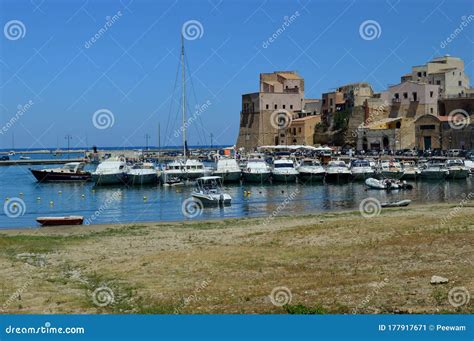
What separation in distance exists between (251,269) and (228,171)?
44.5 m

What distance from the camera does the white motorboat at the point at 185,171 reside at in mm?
60094

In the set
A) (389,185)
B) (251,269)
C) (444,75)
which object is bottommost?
(251,269)

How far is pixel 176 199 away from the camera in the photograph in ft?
149

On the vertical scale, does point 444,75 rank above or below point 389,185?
above

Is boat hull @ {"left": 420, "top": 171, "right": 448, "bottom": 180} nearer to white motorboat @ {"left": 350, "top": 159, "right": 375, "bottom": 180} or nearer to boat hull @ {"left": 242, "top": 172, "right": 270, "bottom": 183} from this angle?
white motorboat @ {"left": 350, "top": 159, "right": 375, "bottom": 180}

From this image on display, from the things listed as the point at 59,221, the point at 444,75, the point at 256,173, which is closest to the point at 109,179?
the point at 256,173

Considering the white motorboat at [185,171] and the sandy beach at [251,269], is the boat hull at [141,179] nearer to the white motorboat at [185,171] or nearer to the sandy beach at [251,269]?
the white motorboat at [185,171]

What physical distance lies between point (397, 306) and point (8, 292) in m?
7.88

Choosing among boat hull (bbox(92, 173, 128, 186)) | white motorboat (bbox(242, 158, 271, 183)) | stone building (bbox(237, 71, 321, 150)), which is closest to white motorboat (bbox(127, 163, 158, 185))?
boat hull (bbox(92, 173, 128, 186))

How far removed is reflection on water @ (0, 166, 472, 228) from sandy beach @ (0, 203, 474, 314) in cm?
1188

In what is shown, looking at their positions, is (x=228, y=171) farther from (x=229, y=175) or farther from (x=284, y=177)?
(x=284, y=177)

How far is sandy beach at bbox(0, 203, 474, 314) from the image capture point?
11.9 m

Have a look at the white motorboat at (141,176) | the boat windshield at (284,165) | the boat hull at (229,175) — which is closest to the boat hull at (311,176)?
the boat windshield at (284,165)

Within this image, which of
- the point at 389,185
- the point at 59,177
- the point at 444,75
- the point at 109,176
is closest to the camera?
the point at 389,185
